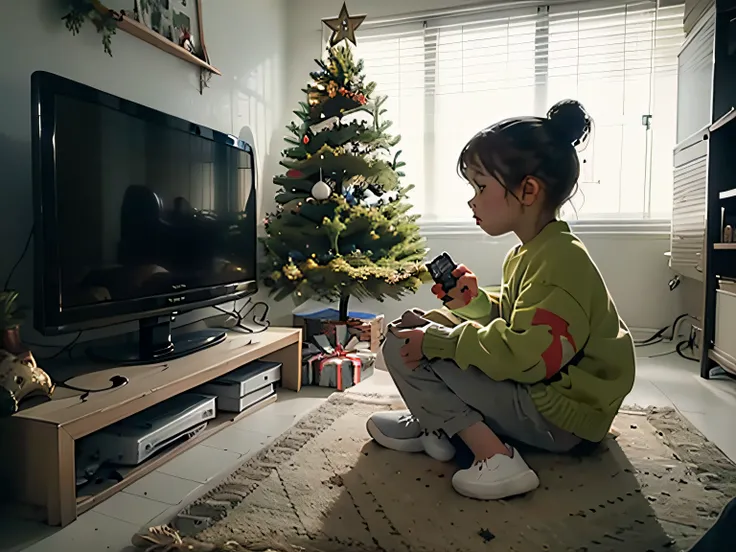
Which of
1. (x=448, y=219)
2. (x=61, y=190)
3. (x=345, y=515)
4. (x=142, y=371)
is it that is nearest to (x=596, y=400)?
(x=345, y=515)

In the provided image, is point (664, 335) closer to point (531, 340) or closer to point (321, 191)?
point (321, 191)

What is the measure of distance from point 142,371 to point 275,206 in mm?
1642

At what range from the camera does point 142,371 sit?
53.4 inches

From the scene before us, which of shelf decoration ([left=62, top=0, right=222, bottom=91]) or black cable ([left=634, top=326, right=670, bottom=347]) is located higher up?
shelf decoration ([left=62, top=0, right=222, bottom=91])

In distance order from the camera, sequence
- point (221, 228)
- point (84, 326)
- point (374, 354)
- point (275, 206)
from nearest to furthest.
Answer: point (84, 326)
point (221, 228)
point (374, 354)
point (275, 206)

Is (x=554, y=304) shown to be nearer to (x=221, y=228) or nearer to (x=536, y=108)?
(x=221, y=228)

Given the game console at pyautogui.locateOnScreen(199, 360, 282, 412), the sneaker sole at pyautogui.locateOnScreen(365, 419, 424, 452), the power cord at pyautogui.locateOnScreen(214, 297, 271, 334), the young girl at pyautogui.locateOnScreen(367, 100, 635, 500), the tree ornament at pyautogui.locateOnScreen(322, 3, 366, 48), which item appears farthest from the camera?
the tree ornament at pyautogui.locateOnScreen(322, 3, 366, 48)

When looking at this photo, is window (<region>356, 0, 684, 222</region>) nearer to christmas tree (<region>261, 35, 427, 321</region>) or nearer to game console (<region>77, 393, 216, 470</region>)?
christmas tree (<region>261, 35, 427, 321</region>)

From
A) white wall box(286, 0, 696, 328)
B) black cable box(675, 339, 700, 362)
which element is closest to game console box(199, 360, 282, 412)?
white wall box(286, 0, 696, 328)

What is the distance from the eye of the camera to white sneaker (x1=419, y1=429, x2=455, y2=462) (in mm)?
1236

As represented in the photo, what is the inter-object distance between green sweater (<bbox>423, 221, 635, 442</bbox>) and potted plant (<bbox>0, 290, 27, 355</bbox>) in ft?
2.86

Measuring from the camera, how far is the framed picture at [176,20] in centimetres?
183

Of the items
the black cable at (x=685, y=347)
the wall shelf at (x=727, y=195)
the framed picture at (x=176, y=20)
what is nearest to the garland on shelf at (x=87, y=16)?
the framed picture at (x=176, y=20)

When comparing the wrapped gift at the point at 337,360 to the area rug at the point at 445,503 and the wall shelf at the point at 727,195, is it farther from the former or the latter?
the wall shelf at the point at 727,195
